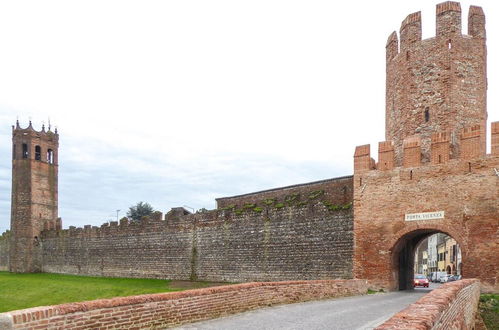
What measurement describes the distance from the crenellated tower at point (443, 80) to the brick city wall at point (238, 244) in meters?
4.32

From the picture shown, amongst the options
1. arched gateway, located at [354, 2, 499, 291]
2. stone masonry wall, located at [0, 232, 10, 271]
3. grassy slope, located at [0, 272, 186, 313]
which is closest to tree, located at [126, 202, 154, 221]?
stone masonry wall, located at [0, 232, 10, 271]

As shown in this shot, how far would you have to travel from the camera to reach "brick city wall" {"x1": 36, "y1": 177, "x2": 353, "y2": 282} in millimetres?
20469

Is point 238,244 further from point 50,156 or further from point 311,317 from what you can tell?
point 50,156

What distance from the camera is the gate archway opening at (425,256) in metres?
18.8

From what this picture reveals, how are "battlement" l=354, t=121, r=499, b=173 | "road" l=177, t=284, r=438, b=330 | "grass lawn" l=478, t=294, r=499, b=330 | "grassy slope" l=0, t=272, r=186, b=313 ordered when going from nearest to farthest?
→ 1. "road" l=177, t=284, r=438, b=330
2. "grass lawn" l=478, t=294, r=499, b=330
3. "battlement" l=354, t=121, r=499, b=173
4. "grassy slope" l=0, t=272, r=186, b=313

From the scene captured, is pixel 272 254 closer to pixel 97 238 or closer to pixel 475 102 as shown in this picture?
pixel 475 102

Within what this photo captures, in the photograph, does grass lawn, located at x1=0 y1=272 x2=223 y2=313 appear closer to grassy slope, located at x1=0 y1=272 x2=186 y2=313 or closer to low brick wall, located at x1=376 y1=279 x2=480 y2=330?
grassy slope, located at x1=0 y1=272 x2=186 y2=313

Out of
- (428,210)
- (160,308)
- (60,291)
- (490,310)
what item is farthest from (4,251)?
(490,310)

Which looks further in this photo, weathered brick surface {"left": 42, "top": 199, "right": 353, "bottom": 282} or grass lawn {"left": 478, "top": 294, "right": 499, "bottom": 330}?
weathered brick surface {"left": 42, "top": 199, "right": 353, "bottom": 282}

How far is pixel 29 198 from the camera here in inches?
1679

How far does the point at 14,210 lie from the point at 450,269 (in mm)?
51399

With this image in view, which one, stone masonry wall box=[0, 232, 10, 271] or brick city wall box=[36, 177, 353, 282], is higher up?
brick city wall box=[36, 177, 353, 282]

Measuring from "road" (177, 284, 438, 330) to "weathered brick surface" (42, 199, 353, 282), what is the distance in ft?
23.2

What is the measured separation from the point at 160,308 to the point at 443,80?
15232 mm
